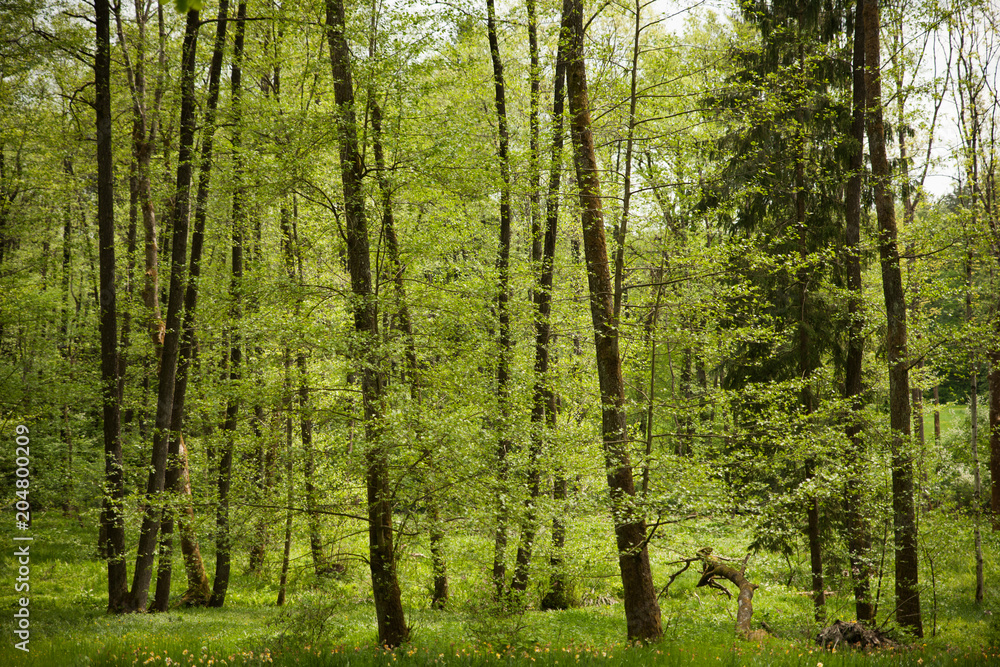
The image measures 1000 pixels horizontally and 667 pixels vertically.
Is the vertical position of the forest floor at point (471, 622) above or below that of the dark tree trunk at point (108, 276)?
below

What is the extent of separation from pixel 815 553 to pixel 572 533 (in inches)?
196

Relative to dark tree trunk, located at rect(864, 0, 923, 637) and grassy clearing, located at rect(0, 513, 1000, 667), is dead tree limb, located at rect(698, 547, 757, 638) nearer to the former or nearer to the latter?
grassy clearing, located at rect(0, 513, 1000, 667)

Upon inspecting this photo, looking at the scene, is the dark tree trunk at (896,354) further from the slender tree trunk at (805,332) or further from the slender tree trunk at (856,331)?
the slender tree trunk at (805,332)

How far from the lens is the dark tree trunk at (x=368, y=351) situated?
6164 millimetres

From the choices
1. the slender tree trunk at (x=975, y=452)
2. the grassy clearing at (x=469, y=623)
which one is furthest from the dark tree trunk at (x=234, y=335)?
the slender tree trunk at (x=975, y=452)

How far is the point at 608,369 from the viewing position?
7.43m

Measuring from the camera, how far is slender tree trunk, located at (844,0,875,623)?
29.7 ft

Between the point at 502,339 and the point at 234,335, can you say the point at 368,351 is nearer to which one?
the point at 234,335

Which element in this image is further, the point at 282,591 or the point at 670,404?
the point at 282,591

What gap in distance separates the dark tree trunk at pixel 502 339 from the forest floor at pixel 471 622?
384mm

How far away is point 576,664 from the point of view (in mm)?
5492

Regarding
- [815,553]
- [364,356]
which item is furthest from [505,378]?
[815,553]

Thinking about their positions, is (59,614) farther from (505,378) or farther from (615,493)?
(615,493)

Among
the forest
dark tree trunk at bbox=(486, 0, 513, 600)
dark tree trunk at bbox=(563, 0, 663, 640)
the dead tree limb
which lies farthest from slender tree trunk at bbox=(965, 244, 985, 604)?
dark tree trunk at bbox=(486, 0, 513, 600)
